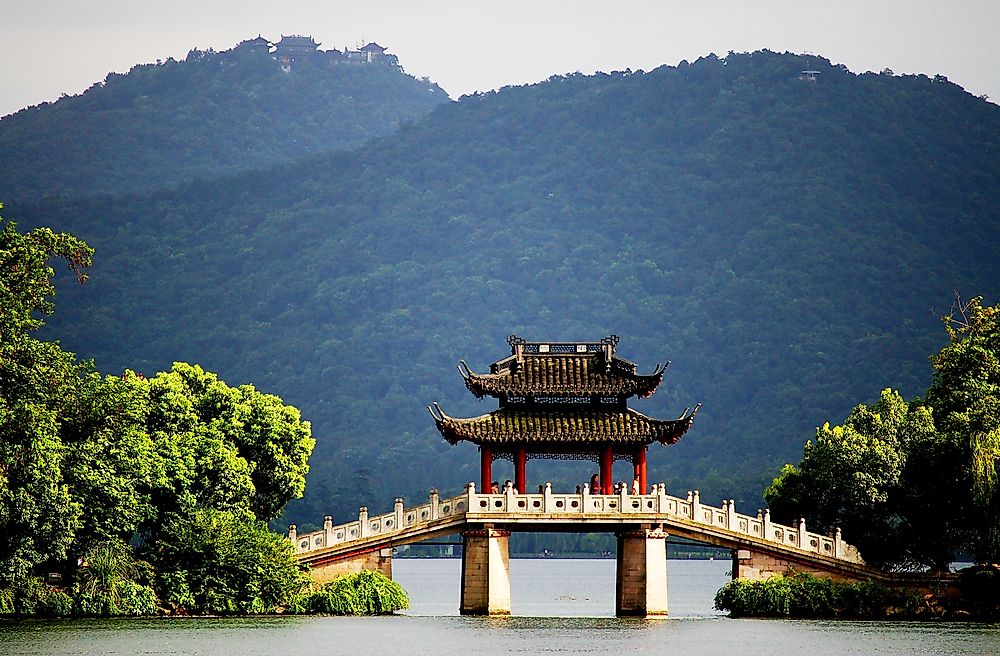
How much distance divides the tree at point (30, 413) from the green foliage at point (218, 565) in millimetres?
4485

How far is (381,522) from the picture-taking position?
71125mm

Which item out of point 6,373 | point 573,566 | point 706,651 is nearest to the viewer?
point 706,651

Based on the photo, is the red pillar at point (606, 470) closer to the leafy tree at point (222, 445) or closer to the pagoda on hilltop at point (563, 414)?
the pagoda on hilltop at point (563, 414)

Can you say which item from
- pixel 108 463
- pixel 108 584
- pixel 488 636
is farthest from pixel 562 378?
pixel 108 584

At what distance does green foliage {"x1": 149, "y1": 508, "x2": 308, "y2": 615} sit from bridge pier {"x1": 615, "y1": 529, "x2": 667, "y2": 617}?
12.6 meters

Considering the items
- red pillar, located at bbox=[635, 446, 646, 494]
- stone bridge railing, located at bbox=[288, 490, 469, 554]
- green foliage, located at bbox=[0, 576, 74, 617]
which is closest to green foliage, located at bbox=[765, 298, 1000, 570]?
red pillar, located at bbox=[635, 446, 646, 494]

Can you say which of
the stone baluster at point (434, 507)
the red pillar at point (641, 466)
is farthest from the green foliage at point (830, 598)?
the stone baluster at point (434, 507)

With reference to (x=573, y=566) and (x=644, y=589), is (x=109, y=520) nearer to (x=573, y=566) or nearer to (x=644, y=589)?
(x=644, y=589)

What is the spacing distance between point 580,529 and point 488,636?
10.0 meters

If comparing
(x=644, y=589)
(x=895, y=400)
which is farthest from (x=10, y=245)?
(x=895, y=400)

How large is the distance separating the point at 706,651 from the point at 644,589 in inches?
514

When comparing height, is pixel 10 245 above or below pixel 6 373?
above

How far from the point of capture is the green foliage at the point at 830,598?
2744 inches

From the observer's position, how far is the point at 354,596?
2768 inches
